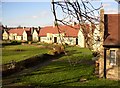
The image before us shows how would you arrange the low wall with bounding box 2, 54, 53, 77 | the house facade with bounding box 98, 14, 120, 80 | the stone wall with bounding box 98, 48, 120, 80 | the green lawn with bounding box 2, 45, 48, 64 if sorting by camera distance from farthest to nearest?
the green lawn with bounding box 2, 45, 48, 64, the low wall with bounding box 2, 54, 53, 77, the stone wall with bounding box 98, 48, 120, 80, the house facade with bounding box 98, 14, 120, 80

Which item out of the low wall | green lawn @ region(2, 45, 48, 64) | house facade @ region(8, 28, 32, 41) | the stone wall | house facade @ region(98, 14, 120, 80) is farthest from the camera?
house facade @ region(8, 28, 32, 41)

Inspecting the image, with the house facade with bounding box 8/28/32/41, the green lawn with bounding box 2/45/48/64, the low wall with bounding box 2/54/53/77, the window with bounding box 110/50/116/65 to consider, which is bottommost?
the green lawn with bounding box 2/45/48/64

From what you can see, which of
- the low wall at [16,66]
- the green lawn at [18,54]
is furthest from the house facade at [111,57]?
the green lawn at [18,54]

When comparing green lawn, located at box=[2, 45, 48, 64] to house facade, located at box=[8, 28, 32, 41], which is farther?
house facade, located at box=[8, 28, 32, 41]

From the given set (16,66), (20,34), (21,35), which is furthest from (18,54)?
(20,34)

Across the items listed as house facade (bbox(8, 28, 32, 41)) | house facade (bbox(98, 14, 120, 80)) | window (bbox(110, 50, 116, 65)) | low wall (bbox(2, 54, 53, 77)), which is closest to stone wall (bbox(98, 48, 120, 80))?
house facade (bbox(98, 14, 120, 80))

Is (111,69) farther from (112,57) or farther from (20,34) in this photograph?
(20,34)

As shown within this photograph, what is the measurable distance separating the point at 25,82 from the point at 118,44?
28.1ft

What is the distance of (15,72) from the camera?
26.4 metres

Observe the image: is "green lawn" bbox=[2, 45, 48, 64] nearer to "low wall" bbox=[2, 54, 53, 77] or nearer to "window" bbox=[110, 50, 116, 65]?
"low wall" bbox=[2, 54, 53, 77]

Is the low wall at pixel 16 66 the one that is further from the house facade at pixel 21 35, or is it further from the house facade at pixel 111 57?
the house facade at pixel 21 35

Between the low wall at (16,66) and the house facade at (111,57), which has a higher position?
the house facade at (111,57)

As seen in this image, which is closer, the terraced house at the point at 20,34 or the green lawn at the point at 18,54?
the green lawn at the point at 18,54

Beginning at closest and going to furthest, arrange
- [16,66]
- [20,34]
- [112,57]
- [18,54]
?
1. [112,57]
2. [16,66]
3. [18,54]
4. [20,34]
